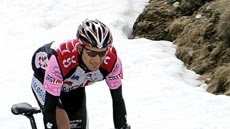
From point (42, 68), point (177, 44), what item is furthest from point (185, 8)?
point (42, 68)

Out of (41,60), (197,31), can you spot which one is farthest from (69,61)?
(197,31)

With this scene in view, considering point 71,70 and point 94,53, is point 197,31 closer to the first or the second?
point 71,70

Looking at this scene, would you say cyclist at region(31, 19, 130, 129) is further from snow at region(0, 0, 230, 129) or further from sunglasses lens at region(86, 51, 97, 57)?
snow at region(0, 0, 230, 129)

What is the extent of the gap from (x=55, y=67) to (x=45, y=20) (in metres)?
9.24

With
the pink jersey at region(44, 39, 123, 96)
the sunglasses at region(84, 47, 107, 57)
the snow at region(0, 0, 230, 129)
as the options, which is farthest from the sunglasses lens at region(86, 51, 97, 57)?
the snow at region(0, 0, 230, 129)

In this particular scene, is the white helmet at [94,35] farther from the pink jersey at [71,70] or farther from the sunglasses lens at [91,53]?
the pink jersey at [71,70]

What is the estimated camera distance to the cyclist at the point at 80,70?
405cm

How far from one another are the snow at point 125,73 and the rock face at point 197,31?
10.0 inches

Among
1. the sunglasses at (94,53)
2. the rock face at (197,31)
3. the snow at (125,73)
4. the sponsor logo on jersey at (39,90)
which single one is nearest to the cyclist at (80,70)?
the sunglasses at (94,53)

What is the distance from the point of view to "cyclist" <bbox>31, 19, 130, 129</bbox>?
4047 mm

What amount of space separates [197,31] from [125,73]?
1.83 m

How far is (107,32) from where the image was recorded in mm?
4043

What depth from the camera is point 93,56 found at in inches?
160

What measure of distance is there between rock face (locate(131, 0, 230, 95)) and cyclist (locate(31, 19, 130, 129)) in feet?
13.8
